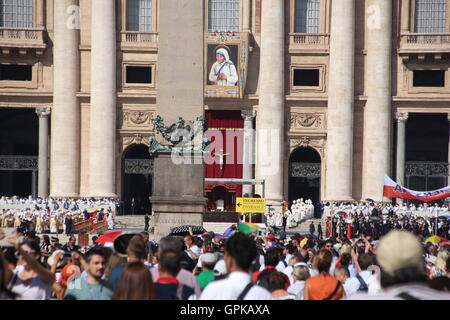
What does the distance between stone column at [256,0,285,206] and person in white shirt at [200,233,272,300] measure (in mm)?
47033

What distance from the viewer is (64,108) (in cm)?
5547

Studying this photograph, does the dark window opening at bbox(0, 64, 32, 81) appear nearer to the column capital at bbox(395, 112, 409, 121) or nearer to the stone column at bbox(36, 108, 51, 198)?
the stone column at bbox(36, 108, 51, 198)

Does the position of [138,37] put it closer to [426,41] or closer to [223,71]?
[223,71]

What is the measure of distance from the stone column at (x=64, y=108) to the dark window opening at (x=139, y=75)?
3.24 m

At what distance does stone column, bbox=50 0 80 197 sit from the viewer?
2180 inches

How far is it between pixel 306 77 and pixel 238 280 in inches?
1992

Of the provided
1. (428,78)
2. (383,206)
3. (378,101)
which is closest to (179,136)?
(383,206)

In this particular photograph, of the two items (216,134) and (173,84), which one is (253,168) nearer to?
A: (216,134)

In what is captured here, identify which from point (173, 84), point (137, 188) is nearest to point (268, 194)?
point (137, 188)

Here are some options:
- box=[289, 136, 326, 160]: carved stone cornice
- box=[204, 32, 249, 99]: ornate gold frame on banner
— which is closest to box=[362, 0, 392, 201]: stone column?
box=[289, 136, 326, 160]: carved stone cornice

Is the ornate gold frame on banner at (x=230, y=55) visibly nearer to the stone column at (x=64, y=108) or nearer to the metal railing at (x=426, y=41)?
the stone column at (x=64, y=108)

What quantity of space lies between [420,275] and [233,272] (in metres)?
1.79

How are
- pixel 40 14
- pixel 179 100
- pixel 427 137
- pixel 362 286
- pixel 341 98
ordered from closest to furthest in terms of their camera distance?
pixel 362 286, pixel 179 100, pixel 341 98, pixel 40 14, pixel 427 137

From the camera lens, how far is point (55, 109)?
5566 centimetres
